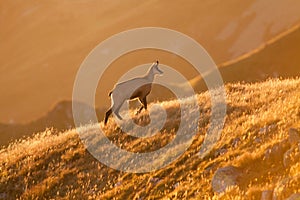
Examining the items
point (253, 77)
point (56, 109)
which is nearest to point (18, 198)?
point (56, 109)

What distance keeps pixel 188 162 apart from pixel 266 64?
2013 inches

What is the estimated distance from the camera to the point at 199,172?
13570 millimetres

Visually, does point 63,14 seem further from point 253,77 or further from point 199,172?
point 199,172

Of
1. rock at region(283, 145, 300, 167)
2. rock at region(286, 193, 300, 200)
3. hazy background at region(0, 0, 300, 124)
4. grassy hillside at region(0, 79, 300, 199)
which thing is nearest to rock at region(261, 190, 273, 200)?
grassy hillside at region(0, 79, 300, 199)

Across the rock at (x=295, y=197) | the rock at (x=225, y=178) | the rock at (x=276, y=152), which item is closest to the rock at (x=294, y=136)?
the rock at (x=276, y=152)

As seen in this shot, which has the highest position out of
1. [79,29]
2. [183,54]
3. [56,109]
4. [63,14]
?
[63,14]

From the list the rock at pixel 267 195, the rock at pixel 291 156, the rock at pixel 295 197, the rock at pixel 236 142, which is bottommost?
the rock at pixel 295 197

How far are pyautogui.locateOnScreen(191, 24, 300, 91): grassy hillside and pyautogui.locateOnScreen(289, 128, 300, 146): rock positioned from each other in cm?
4360

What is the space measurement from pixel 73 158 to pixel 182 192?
6521mm

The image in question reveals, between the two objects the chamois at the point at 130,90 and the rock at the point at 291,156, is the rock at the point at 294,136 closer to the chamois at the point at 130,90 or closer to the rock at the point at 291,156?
the rock at the point at 291,156

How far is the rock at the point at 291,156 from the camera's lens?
34.6ft

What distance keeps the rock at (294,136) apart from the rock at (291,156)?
1.36ft

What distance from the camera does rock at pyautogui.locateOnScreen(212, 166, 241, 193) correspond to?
36.8 feet

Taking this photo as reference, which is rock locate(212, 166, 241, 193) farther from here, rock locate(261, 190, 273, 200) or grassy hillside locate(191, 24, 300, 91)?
grassy hillside locate(191, 24, 300, 91)
